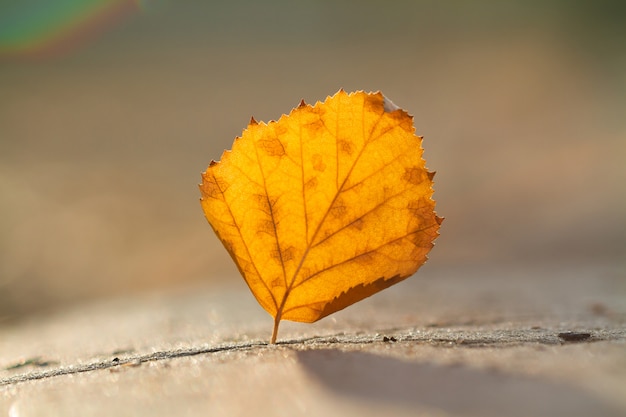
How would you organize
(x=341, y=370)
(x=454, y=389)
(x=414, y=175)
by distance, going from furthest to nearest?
(x=414, y=175)
(x=341, y=370)
(x=454, y=389)

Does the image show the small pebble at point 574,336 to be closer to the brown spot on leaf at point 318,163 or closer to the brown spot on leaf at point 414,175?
the brown spot on leaf at point 414,175

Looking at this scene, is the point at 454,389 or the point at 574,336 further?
the point at 574,336

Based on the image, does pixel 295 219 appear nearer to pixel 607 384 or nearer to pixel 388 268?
pixel 388 268

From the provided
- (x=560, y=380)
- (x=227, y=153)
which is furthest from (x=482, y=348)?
(x=227, y=153)

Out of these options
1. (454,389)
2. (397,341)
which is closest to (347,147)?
(397,341)

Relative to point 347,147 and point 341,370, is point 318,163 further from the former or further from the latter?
point 341,370

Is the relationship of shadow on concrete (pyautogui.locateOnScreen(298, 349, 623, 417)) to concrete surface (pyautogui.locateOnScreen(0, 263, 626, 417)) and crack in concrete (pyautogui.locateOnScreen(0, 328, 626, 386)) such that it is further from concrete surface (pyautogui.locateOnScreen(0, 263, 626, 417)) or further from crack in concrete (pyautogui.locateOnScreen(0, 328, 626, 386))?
crack in concrete (pyautogui.locateOnScreen(0, 328, 626, 386))

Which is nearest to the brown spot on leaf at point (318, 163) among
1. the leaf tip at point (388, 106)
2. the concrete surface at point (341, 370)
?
the leaf tip at point (388, 106)
